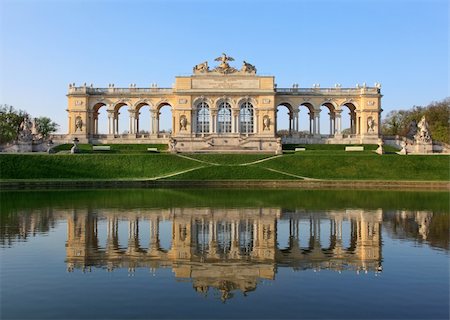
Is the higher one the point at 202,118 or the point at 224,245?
the point at 202,118

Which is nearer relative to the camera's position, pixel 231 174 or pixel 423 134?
pixel 231 174

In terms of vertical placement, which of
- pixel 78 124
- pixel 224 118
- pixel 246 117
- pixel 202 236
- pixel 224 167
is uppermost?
pixel 246 117

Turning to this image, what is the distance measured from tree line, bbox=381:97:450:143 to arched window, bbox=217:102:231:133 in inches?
1004

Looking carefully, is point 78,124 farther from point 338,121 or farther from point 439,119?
point 439,119

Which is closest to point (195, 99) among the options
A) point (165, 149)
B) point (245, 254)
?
point (165, 149)

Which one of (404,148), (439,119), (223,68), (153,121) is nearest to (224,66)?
(223,68)

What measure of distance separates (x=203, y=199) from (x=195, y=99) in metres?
44.5

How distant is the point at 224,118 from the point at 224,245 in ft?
193

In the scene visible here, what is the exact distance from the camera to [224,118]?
2953 inches

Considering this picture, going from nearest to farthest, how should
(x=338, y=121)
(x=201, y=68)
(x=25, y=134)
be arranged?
(x=25, y=134) < (x=201, y=68) < (x=338, y=121)

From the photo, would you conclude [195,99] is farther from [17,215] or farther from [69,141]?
[17,215]

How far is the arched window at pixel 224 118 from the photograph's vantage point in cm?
7449

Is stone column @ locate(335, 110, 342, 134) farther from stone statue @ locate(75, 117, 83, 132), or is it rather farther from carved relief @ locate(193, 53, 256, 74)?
stone statue @ locate(75, 117, 83, 132)

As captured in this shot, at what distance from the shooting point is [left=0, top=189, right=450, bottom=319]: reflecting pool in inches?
421
